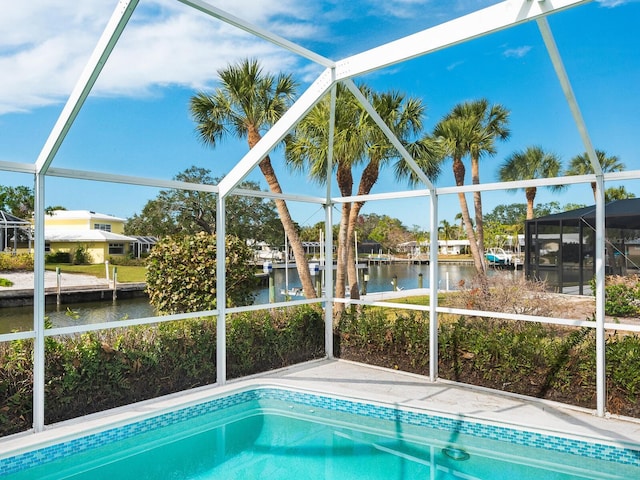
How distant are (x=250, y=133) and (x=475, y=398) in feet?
19.0

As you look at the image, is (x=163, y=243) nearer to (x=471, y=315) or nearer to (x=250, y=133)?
(x=250, y=133)

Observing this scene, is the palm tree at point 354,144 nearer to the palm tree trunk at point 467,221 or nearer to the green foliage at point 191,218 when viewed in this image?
the palm tree trunk at point 467,221

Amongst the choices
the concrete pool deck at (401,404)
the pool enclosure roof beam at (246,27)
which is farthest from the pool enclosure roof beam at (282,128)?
the concrete pool deck at (401,404)

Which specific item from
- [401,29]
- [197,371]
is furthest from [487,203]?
[197,371]

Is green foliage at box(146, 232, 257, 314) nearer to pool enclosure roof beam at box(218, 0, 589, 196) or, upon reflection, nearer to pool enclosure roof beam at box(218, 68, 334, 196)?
pool enclosure roof beam at box(218, 68, 334, 196)

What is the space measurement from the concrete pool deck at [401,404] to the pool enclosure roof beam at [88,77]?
7.86 feet

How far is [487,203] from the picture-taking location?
42.5 ft

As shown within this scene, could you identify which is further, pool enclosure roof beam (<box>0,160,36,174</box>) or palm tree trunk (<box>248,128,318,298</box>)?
palm tree trunk (<box>248,128,318,298</box>)

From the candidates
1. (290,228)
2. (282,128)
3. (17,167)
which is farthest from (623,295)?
(17,167)

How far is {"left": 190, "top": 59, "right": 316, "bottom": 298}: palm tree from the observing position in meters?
8.26

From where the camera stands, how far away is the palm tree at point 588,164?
10.0m

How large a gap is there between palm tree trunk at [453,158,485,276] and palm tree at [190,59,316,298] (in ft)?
9.60

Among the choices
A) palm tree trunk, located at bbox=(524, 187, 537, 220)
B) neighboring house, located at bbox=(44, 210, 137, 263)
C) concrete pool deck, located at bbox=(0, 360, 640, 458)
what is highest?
palm tree trunk, located at bbox=(524, 187, 537, 220)

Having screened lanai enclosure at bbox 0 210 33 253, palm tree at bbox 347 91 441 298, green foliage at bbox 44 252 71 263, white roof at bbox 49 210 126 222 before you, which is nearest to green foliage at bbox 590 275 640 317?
palm tree at bbox 347 91 441 298
